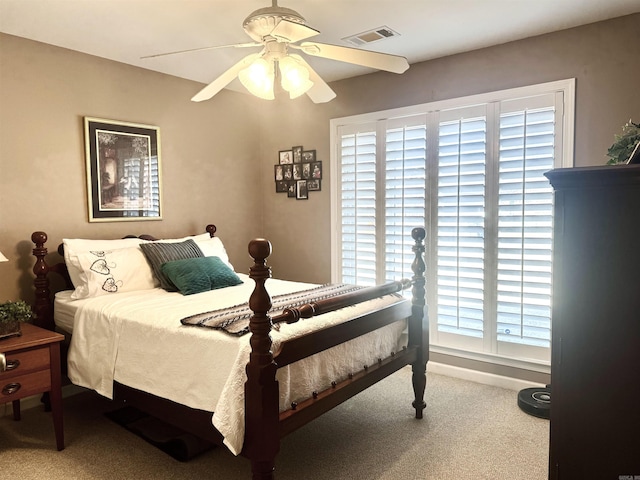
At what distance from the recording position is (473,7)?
2.70 metres

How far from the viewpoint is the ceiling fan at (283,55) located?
2.06m

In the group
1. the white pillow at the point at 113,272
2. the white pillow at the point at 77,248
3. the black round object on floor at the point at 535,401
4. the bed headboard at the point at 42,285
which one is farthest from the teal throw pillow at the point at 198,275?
the black round object on floor at the point at 535,401

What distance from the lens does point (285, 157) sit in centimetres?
453

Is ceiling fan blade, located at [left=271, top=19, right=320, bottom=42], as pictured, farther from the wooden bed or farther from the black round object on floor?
the black round object on floor

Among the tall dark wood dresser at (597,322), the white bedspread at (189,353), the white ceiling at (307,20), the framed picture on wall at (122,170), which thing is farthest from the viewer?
the framed picture on wall at (122,170)

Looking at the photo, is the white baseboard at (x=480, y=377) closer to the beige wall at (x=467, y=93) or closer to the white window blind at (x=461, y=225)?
the white window blind at (x=461, y=225)

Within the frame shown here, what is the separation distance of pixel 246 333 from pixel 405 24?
7.21 ft

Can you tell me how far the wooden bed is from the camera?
1.81 metres

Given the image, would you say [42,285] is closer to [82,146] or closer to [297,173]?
[82,146]

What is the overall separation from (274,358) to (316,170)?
266 centimetres

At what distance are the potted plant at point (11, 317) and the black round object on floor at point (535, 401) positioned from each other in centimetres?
310

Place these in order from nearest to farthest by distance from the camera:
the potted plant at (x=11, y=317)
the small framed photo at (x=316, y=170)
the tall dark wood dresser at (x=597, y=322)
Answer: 1. the tall dark wood dresser at (x=597, y=322)
2. the potted plant at (x=11, y=317)
3. the small framed photo at (x=316, y=170)

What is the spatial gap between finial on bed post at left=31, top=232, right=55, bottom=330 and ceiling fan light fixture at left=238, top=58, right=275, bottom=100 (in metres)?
1.78

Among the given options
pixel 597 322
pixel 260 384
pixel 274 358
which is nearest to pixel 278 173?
pixel 274 358
